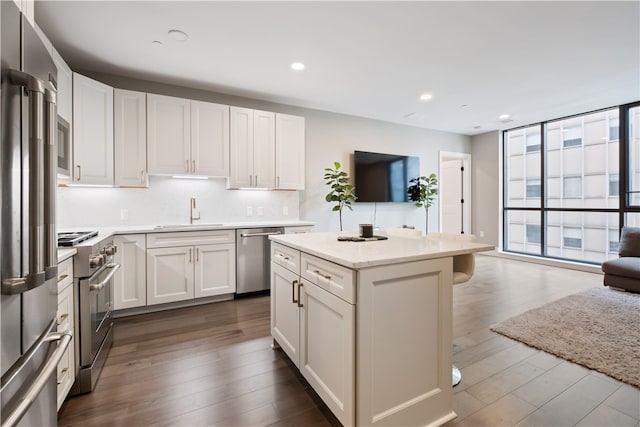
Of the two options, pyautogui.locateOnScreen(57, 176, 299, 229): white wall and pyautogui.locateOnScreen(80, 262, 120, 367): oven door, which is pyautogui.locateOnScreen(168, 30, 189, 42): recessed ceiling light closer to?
pyautogui.locateOnScreen(57, 176, 299, 229): white wall

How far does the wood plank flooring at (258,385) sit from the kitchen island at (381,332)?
10.5 inches

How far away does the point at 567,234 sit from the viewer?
17.6 feet

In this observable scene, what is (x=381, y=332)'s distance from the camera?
1.32 metres

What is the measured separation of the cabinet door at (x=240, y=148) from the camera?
365cm

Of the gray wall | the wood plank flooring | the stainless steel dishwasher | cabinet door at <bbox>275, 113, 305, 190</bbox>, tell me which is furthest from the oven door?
the gray wall

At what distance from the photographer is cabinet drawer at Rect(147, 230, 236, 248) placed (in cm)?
303

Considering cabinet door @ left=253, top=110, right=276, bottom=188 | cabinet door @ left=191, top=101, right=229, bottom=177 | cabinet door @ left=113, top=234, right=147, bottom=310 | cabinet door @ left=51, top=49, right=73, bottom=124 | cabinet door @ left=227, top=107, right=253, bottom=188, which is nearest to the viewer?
cabinet door @ left=51, top=49, right=73, bottom=124

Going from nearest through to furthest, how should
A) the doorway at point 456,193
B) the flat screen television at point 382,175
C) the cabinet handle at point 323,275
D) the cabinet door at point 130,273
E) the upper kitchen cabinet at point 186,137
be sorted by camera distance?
the cabinet handle at point 323,275
the cabinet door at point 130,273
the upper kitchen cabinet at point 186,137
the flat screen television at point 382,175
the doorway at point 456,193

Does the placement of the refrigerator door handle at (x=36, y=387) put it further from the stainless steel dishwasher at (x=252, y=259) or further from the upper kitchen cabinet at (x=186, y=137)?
the upper kitchen cabinet at (x=186, y=137)

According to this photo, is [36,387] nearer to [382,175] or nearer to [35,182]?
[35,182]

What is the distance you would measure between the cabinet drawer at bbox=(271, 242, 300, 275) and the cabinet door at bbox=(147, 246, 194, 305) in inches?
58.4

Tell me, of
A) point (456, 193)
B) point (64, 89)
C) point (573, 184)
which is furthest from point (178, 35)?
point (573, 184)

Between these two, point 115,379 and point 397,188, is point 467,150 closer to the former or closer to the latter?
point 397,188

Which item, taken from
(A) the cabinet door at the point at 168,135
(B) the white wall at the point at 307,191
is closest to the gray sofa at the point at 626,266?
(B) the white wall at the point at 307,191
